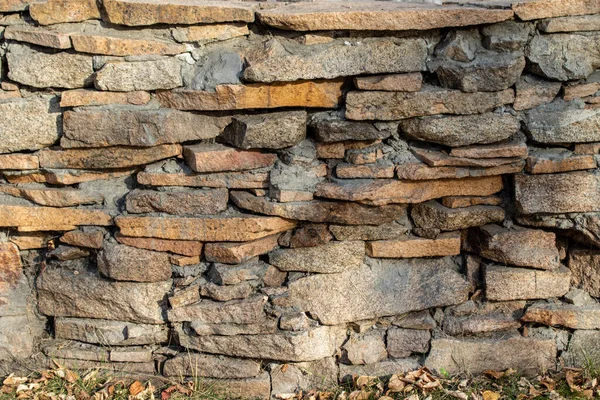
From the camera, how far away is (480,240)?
3709 mm

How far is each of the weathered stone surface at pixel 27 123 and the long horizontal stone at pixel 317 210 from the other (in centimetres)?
89

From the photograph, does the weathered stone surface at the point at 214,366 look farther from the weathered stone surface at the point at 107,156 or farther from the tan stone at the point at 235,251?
the weathered stone surface at the point at 107,156

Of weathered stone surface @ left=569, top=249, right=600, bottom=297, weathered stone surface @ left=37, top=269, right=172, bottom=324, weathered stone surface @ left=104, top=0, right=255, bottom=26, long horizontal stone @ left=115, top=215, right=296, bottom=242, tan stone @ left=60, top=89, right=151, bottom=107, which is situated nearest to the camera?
weathered stone surface @ left=104, top=0, right=255, bottom=26

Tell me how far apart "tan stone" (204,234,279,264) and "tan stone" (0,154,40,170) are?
0.89 meters

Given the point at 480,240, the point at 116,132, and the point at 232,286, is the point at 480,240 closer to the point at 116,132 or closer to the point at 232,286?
the point at 232,286

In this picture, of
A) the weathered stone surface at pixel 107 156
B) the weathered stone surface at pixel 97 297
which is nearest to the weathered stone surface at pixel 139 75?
the weathered stone surface at pixel 107 156

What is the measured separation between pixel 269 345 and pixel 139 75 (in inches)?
54.6

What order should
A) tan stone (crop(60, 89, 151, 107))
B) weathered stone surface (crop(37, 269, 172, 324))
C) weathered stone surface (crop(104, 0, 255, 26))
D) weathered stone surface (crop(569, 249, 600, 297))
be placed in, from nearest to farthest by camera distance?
weathered stone surface (crop(104, 0, 255, 26)) → tan stone (crop(60, 89, 151, 107)) → weathered stone surface (crop(37, 269, 172, 324)) → weathered stone surface (crop(569, 249, 600, 297))

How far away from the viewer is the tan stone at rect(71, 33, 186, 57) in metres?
3.32

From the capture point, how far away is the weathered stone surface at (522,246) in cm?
365

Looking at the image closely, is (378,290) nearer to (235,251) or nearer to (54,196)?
(235,251)

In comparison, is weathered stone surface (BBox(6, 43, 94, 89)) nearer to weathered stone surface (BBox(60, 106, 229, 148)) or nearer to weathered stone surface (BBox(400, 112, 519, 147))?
weathered stone surface (BBox(60, 106, 229, 148))

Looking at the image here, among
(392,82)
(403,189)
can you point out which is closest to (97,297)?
(403,189)

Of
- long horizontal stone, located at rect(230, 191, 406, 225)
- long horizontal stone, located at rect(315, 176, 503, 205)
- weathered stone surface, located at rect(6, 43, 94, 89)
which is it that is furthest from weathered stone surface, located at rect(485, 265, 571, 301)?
weathered stone surface, located at rect(6, 43, 94, 89)
